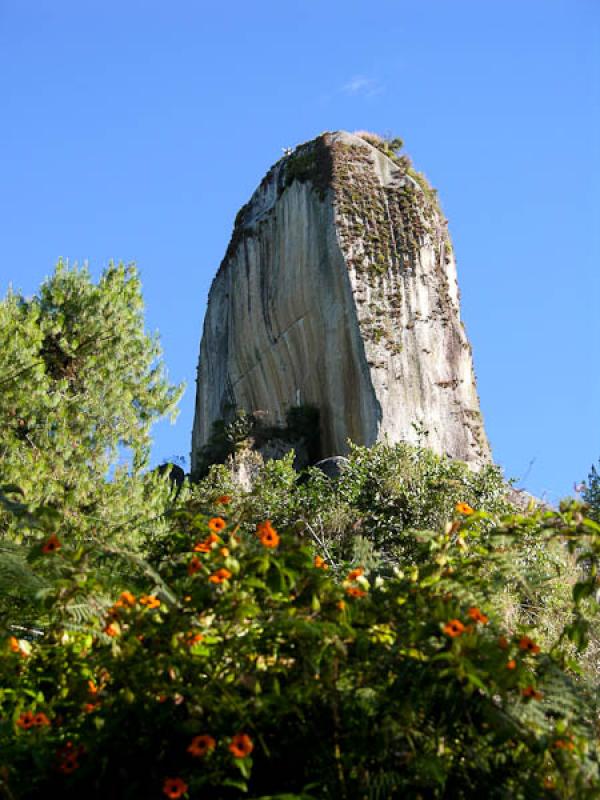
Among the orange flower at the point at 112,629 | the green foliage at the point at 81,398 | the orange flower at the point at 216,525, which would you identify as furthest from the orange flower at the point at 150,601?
the green foliage at the point at 81,398

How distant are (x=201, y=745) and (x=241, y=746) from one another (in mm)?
102

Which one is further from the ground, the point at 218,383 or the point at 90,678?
the point at 218,383

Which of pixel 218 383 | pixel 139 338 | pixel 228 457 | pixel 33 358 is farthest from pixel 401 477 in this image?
pixel 218 383

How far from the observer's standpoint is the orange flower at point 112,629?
2.97 meters

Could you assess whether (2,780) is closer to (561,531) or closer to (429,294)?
(561,531)

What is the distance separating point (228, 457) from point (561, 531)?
2379cm

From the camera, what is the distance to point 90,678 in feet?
10.6

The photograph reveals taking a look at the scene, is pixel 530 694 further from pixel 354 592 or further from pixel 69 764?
pixel 69 764

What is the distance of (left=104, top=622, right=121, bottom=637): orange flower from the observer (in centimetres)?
297

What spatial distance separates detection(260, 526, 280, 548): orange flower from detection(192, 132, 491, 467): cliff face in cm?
2131

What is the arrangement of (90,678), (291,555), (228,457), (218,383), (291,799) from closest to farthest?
1. (291,799)
2. (291,555)
3. (90,678)
4. (228,457)
5. (218,383)

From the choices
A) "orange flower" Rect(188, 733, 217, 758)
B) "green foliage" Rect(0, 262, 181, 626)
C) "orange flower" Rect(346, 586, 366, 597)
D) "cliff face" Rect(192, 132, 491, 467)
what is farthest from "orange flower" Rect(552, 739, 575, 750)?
"cliff face" Rect(192, 132, 491, 467)

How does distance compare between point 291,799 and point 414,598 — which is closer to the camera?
point 291,799

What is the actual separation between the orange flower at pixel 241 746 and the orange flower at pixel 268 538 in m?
0.58
